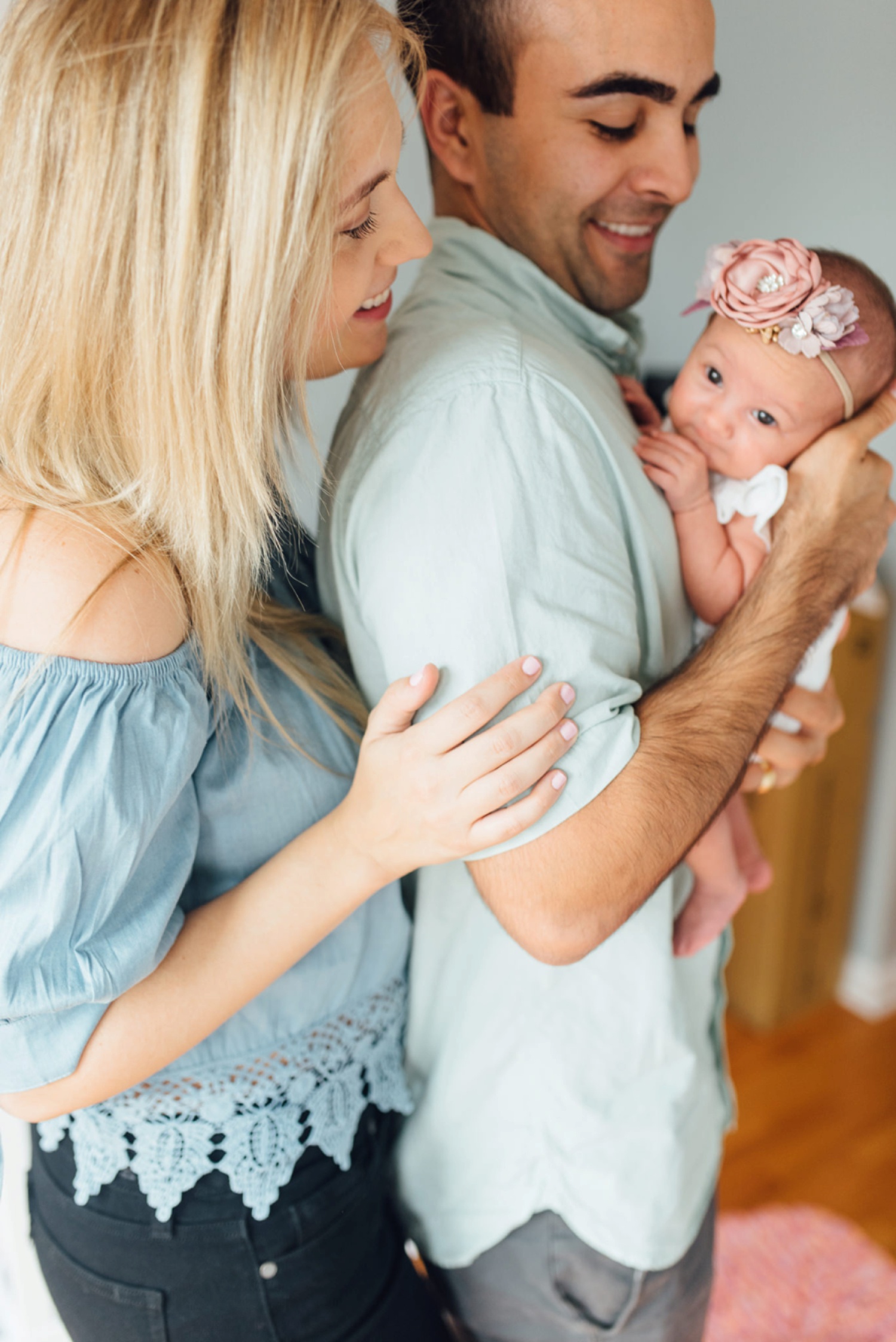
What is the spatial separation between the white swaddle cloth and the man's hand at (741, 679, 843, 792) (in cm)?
2

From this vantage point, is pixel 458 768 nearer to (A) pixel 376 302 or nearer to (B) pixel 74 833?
(B) pixel 74 833

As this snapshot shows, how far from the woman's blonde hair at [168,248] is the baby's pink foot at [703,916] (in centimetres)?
59

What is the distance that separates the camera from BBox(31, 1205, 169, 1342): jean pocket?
98cm

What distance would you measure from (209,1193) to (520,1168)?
0.31 meters

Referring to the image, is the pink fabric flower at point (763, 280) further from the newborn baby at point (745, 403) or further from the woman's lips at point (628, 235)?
the woman's lips at point (628, 235)

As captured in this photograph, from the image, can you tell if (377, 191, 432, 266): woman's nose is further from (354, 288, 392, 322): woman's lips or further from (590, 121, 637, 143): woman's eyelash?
(590, 121, 637, 143): woman's eyelash

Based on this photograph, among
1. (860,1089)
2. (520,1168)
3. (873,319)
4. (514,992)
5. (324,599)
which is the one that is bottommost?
(860,1089)

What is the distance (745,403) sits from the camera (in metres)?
1.14

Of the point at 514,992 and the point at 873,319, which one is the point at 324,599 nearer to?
the point at 514,992

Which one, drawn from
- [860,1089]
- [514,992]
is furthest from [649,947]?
[860,1089]

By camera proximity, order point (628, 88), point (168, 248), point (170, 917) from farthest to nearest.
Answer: point (628, 88) < point (170, 917) < point (168, 248)

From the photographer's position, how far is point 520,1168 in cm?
109

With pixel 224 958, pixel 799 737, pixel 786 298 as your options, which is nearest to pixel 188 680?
pixel 224 958

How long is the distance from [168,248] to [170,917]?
19.8 inches
